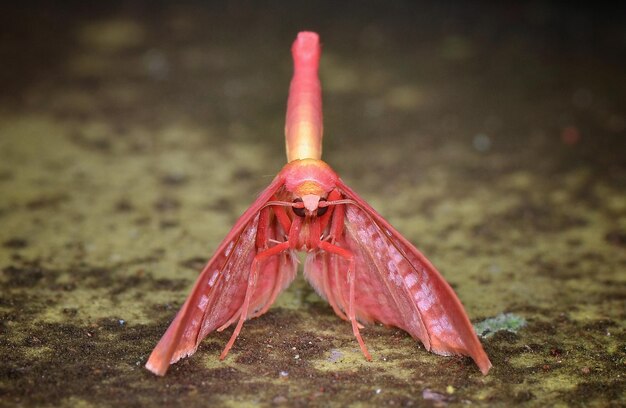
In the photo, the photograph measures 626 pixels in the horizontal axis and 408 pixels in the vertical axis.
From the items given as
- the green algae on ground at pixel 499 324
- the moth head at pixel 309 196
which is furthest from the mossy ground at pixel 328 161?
the moth head at pixel 309 196

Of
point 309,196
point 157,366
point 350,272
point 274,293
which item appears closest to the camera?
point 157,366

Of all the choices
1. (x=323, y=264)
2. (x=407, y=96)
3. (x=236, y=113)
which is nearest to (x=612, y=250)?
(x=323, y=264)

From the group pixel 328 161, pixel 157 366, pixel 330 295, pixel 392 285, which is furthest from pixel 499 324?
pixel 328 161

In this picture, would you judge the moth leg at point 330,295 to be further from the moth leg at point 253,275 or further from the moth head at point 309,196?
the moth head at point 309,196

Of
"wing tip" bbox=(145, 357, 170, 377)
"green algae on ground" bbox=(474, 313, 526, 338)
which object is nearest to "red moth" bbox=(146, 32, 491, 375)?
"wing tip" bbox=(145, 357, 170, 377)

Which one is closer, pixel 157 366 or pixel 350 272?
pixel 157 366

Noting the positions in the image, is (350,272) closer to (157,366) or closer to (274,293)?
(274,293)

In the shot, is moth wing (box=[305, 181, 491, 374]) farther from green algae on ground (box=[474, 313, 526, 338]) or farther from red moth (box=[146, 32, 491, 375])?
green algae on ground (box=[474, 313, 526, 338])
